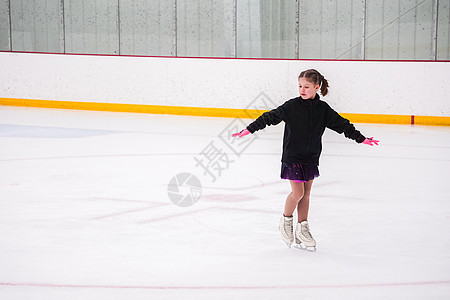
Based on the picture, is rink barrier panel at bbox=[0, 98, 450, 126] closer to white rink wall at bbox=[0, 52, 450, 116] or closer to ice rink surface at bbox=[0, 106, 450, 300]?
white rink wall at bbox=[0, 52, 450, 116]

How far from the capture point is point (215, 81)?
38.4 feet

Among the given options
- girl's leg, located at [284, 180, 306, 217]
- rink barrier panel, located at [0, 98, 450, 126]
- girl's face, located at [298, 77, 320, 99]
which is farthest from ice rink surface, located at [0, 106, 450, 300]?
rink barrier panel, located at [0, 98, 450, 126]

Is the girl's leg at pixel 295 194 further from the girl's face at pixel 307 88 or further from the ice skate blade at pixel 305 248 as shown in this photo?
the girl's face at pixel 307 88

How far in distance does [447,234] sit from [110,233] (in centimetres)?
202

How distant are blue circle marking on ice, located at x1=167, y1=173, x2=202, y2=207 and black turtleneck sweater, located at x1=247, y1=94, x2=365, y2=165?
1.50 meters

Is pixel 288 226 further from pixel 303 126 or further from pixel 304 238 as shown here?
pixel 303 126

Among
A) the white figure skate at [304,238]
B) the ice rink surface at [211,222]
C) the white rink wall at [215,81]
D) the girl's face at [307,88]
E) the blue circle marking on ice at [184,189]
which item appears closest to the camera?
the ice rink surface at [211,222]

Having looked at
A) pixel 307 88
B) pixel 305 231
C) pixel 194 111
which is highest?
pixel 307 88

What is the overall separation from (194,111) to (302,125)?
8.34 meters

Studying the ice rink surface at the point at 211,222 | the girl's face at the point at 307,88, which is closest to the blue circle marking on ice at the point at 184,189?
the ice rink surface at the point at 211,222

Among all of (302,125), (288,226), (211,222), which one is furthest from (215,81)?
(302,125)

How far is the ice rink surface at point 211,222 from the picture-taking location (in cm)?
314

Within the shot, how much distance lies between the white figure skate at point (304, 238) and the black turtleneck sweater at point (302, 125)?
385 millimetres

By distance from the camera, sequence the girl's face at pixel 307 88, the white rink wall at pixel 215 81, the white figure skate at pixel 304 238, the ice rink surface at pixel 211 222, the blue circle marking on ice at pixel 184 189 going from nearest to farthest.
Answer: the ice rink surface at pixel 211 222 < the girl's face at pixel 307 88 < the white figure skate at pixel 304 238 < the blue circle marking on ice at pixel 184 189 < the white rink wall at pixel 215 81
